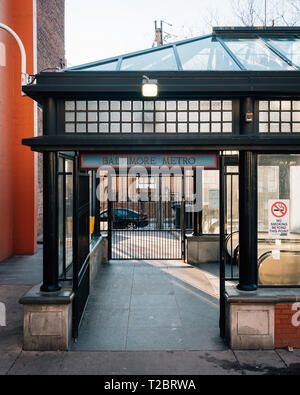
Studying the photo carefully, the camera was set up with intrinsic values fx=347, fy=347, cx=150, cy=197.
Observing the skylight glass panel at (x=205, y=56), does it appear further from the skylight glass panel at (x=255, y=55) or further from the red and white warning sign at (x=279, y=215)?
the red and white warning sign at (x=279, y=215)

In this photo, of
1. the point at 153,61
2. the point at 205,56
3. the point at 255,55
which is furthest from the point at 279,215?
the point at 153,61

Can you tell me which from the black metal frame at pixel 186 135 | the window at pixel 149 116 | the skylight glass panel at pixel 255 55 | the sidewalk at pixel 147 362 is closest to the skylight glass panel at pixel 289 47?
the skylight glass panel at pixel 255 55

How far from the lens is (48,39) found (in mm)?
15742

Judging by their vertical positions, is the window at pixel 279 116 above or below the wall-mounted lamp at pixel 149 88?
below

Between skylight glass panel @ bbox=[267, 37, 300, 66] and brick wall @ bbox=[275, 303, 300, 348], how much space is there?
4226mm

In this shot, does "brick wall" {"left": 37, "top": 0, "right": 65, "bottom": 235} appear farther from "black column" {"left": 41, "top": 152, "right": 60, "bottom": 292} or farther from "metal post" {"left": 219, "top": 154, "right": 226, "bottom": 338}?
"metal post" {"left": 219, "top": 154, "right": 226, "bottom": 338}

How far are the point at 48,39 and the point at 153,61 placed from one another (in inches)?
443

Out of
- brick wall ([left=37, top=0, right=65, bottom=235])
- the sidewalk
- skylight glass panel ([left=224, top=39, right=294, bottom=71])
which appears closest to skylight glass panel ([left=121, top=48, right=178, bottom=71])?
skylight glass panel ([left=224, top=39, right=294, bottom=71])

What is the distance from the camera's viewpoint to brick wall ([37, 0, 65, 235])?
14406 mm

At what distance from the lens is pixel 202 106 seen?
583 centimetres

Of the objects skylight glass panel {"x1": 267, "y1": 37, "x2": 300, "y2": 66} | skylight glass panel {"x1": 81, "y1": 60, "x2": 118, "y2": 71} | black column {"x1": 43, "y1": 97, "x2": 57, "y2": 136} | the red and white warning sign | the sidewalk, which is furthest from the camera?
skylight glass panel {"x1": 267, "y1": 37, "x2": 300, "y2": 66}

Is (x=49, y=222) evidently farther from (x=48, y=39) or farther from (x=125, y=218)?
(x=48, y=39)

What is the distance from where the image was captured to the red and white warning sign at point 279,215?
5785 millimetres
